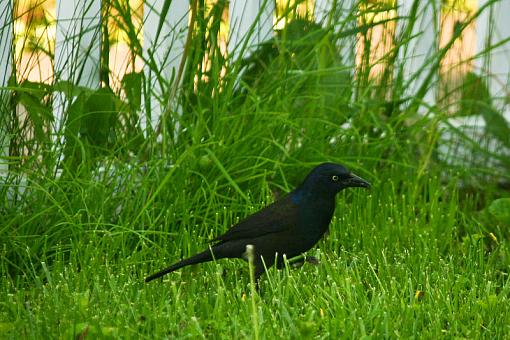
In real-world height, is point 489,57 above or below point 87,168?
above

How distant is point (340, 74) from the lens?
5277mm

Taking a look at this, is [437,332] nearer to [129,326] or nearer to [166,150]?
[129,326]

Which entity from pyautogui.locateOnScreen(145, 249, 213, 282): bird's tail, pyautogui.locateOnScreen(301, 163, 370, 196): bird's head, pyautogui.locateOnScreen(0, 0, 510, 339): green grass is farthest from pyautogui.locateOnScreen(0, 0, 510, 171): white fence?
pyautogui.locateOnScreen(145, 249, 213, 282): bird's tail

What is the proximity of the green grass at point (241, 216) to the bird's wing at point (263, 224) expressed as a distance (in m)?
0.18

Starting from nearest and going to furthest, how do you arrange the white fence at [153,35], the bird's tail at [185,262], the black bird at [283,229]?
the bird's tail at [185,262] < the black bird at [283,229] < the white fence at [153,35]

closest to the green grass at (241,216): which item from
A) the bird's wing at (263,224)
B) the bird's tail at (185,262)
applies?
the bird's tail at (185,262)

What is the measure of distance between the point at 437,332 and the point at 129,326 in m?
0.89

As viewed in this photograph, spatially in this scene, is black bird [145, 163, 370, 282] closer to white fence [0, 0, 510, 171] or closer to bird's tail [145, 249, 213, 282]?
bird's tail [145, 249, 213, 282]

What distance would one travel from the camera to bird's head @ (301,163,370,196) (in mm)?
4004

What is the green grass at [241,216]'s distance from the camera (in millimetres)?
3334

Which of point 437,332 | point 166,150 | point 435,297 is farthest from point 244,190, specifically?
point 437,332

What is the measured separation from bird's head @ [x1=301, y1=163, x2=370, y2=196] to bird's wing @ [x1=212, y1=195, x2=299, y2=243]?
119 millimetres

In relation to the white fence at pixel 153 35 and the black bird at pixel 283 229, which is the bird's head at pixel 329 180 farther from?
the white fence at pixel 153 35

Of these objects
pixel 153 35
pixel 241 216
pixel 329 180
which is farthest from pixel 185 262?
pixel 153 35
